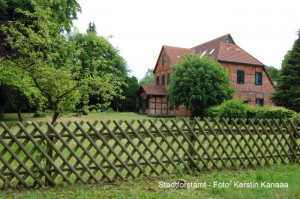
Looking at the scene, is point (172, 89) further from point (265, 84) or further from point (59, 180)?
point (59, 180)

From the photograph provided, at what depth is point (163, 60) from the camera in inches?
1244

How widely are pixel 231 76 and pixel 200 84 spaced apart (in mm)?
6791

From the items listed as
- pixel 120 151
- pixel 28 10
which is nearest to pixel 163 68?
pixel 28 10

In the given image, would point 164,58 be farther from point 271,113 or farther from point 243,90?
point 271,113

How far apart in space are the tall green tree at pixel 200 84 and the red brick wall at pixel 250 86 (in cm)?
443

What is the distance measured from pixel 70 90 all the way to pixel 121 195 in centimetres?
380

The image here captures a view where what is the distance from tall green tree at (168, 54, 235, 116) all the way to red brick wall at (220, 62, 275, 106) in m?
4.43

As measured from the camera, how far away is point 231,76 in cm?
2655

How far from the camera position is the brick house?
Answer: 26.9m

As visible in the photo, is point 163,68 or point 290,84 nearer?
point 290,84

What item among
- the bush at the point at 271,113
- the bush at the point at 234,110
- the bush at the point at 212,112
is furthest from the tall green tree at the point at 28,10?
the bush at the point at 271,113

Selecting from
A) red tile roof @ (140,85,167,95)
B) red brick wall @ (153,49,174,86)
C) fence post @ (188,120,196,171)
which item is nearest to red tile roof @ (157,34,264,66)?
red brick wall @ (153,49,174,86)

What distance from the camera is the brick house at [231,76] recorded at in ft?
88.2

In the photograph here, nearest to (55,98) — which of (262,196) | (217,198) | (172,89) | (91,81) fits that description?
(91,81)
